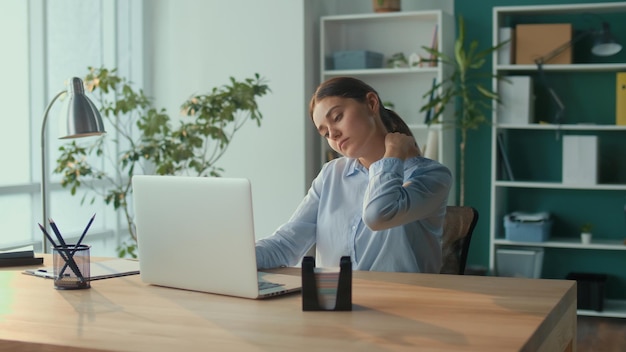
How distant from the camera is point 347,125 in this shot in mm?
2695

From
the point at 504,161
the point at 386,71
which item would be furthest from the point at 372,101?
the point at 504,161

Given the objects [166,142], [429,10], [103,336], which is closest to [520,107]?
[429,10]

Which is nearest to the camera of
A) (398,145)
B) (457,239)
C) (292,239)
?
(398,145)

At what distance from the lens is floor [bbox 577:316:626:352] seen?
466 centimetres

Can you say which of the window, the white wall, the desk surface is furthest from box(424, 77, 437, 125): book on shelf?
the desk surface

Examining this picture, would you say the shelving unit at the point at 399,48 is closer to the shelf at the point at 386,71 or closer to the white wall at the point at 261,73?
the shelf at the point at 386,71

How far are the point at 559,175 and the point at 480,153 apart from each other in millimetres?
515

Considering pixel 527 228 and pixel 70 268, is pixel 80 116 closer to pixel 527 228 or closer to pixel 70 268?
pixel 70 268

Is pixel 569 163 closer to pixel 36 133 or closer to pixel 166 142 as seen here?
pixel 166 142

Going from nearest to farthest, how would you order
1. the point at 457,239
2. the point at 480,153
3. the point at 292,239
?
the point at 292,239 → the point at 457,239 → the point at 480,153

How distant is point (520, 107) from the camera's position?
5.38m

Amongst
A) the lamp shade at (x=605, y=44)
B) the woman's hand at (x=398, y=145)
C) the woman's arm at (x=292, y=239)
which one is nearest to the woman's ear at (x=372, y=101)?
the woman's hand at (x=398, y=145)

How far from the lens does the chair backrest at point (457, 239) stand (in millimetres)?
2820

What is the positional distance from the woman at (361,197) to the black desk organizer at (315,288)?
0.60 meters
